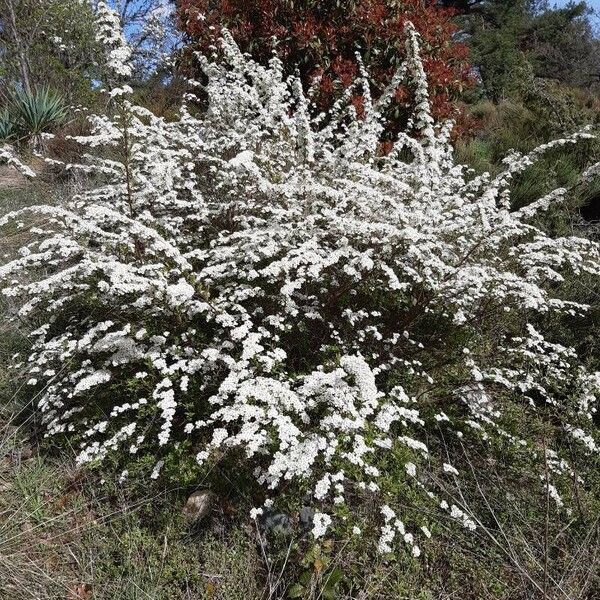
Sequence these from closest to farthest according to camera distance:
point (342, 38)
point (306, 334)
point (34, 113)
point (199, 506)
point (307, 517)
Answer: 1. point (307, 517)
2. point (199, 506)
3. point (306, 334)
4. point (342, 38)
5. point (34, 113)

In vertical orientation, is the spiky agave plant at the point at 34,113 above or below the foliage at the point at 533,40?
below

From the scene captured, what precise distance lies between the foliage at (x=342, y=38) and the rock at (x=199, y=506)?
4.01m

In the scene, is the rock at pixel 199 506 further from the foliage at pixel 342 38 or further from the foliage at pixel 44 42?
the foliage at pixel 44 42

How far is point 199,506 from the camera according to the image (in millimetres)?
2633

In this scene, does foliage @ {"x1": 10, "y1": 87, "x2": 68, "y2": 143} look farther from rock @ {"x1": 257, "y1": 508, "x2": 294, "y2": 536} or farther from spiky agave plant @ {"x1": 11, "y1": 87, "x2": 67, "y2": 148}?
rock @ {"x1": 257, "y1": 508, "x2": 294, "y2": 536}

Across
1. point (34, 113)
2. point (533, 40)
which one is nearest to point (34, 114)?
point (34, 113)

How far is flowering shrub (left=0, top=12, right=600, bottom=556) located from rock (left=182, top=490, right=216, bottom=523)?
179 millimetres

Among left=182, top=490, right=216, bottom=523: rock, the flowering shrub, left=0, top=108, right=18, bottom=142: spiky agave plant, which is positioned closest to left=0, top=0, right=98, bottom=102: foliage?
left=0, top=108, right=18, bottom=142: spiky agave plant

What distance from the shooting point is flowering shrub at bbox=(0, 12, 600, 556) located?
2.52 meters

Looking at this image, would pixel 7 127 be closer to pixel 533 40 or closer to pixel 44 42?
pixel 44 42

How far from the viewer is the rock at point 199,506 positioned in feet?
8.57

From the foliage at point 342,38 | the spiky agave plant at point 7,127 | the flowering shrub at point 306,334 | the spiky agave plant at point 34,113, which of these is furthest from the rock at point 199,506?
the spiky agave plant at point 7,127

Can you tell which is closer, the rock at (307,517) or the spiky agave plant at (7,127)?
the rock at (307,517)

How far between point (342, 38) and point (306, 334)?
11.8 feet
